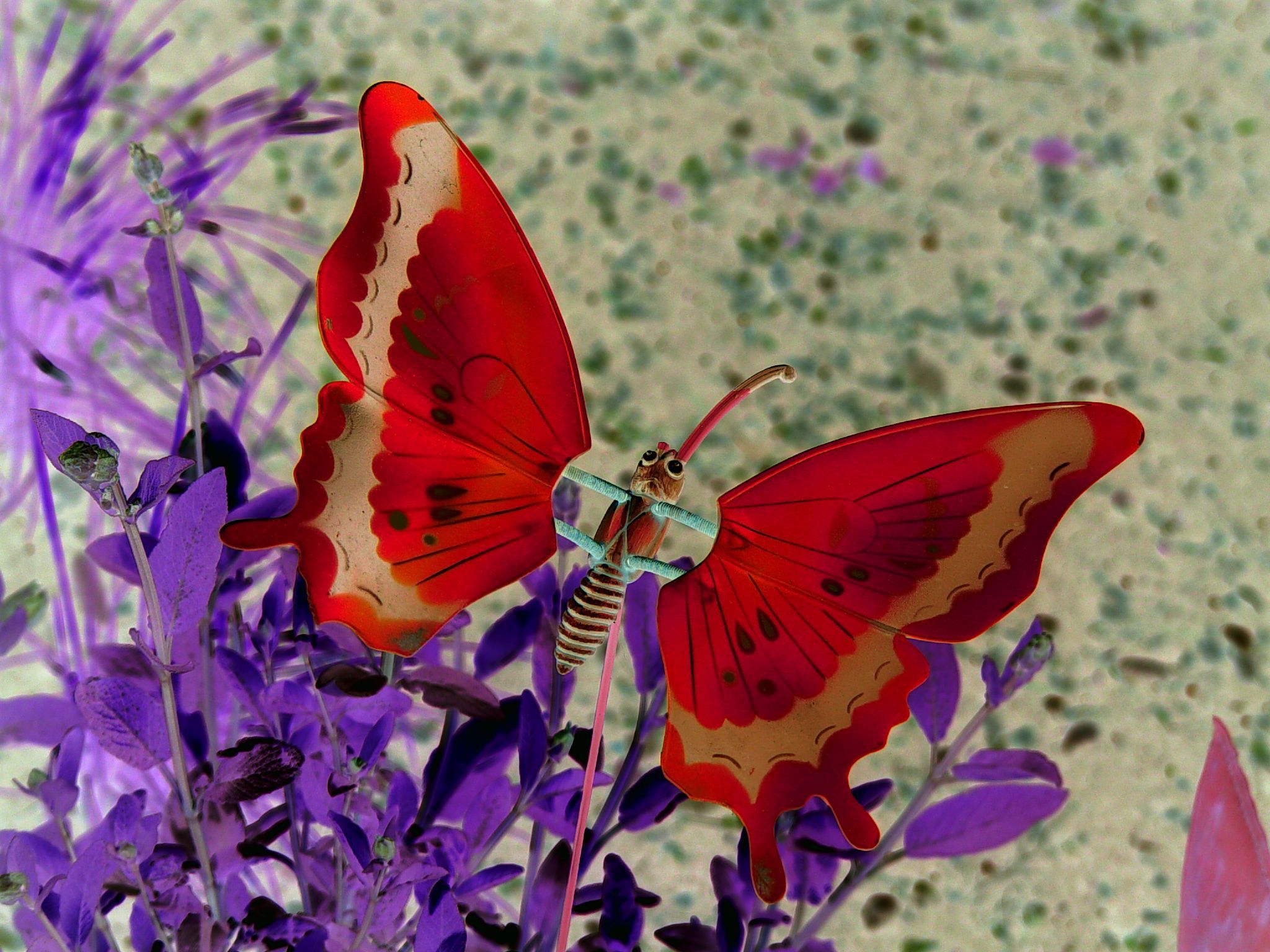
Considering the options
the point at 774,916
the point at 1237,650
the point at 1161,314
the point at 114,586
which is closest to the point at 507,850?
the point at 114,586

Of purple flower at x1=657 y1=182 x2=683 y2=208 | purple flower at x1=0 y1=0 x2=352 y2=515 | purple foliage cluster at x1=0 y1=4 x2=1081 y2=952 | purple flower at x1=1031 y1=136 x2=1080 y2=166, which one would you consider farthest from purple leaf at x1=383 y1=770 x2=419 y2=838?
purple flower at x1=1031 y1=136 x2=1080 y2=166

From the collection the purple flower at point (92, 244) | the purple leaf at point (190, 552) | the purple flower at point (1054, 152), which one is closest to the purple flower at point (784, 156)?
the purple flower at point (1054, 152)

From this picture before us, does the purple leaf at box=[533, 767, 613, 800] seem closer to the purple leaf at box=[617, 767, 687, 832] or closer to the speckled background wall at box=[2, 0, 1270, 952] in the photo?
the purple leaf at box=[617, 767, 687, 832]

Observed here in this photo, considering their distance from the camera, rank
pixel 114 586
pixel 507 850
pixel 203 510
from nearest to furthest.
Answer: pixel 203 510, pixel 114 586, pixel 507 850

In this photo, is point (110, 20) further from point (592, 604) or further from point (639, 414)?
point (592, 604)

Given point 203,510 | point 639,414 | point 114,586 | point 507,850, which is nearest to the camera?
point 203,510

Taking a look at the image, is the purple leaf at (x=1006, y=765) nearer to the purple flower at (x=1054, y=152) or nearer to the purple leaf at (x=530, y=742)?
the purple leaf at (x=530, y=742)

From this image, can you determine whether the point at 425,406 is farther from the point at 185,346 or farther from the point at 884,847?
the point at 884,847
